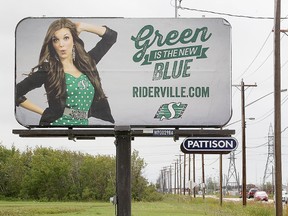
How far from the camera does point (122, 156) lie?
19672 millimetres

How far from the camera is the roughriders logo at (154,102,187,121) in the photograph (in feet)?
64.8

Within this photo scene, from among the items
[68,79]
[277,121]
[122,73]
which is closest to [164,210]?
[277,121]

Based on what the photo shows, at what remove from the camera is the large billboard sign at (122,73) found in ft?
64.7

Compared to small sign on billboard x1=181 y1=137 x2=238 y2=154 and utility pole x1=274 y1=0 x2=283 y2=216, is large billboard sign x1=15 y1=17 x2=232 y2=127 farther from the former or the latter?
utility pole x1=274 y1=0 x2=283 y2=216

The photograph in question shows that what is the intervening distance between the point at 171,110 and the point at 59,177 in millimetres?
98827

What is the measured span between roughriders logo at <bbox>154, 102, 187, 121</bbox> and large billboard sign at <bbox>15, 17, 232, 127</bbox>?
0.03 m

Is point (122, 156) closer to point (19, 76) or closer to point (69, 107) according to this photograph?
point (69, 107)

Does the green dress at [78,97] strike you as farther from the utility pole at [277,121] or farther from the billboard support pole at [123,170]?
the utility pole at [277,121]

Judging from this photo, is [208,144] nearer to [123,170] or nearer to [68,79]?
[123,170]

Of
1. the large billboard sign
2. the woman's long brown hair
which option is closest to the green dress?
the large billboard sign

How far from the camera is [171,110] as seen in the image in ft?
64.8

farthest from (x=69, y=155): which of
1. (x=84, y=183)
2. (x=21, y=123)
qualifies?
(x=21, y=123)

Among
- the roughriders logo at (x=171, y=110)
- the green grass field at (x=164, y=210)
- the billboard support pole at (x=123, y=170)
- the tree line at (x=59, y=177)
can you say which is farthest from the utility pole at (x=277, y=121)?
the tree line at (x=59, y=177)

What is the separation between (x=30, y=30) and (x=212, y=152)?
554cm
